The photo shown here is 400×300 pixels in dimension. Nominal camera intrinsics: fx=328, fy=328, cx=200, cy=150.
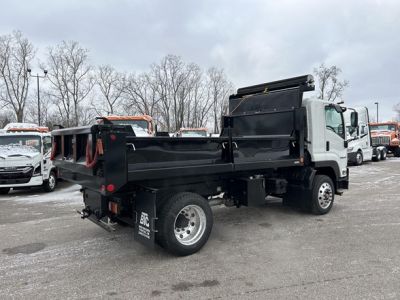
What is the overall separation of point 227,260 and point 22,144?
9414mm

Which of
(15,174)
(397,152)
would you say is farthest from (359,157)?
(15,174)

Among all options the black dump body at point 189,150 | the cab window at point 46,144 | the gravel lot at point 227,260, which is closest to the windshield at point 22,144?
the cab window at point 46,144

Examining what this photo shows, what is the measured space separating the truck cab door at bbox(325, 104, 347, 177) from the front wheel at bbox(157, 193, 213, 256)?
11.4 feet

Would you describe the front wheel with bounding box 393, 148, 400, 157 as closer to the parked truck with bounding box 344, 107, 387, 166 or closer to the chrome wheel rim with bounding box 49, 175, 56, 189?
the parked truck with bounding box 344, 107, 387, 166

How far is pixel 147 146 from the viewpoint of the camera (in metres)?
4.20

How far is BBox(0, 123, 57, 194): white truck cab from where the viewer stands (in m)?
10.3

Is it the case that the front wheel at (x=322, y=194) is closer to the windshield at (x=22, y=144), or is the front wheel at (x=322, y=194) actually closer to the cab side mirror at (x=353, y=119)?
the cab side mirror at (x=353, y=119)

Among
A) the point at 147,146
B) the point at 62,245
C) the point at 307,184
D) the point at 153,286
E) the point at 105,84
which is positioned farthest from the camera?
the point at 105,84

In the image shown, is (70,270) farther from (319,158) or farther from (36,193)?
(36,193)

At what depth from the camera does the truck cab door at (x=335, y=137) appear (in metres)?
6.93

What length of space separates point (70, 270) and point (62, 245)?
3.75ft

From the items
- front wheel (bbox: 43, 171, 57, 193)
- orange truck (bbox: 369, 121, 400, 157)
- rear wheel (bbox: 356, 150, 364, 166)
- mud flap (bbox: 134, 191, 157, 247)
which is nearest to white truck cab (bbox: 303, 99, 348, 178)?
mud flap (bbox: 134, 191, 157, 247)

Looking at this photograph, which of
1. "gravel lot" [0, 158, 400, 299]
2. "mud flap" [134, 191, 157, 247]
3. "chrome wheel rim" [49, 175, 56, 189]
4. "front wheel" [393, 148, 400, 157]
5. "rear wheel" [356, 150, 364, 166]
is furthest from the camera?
"front wheel" [393, 148, 400, 157]

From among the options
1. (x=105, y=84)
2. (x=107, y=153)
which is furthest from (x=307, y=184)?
(x=105, y=84)
